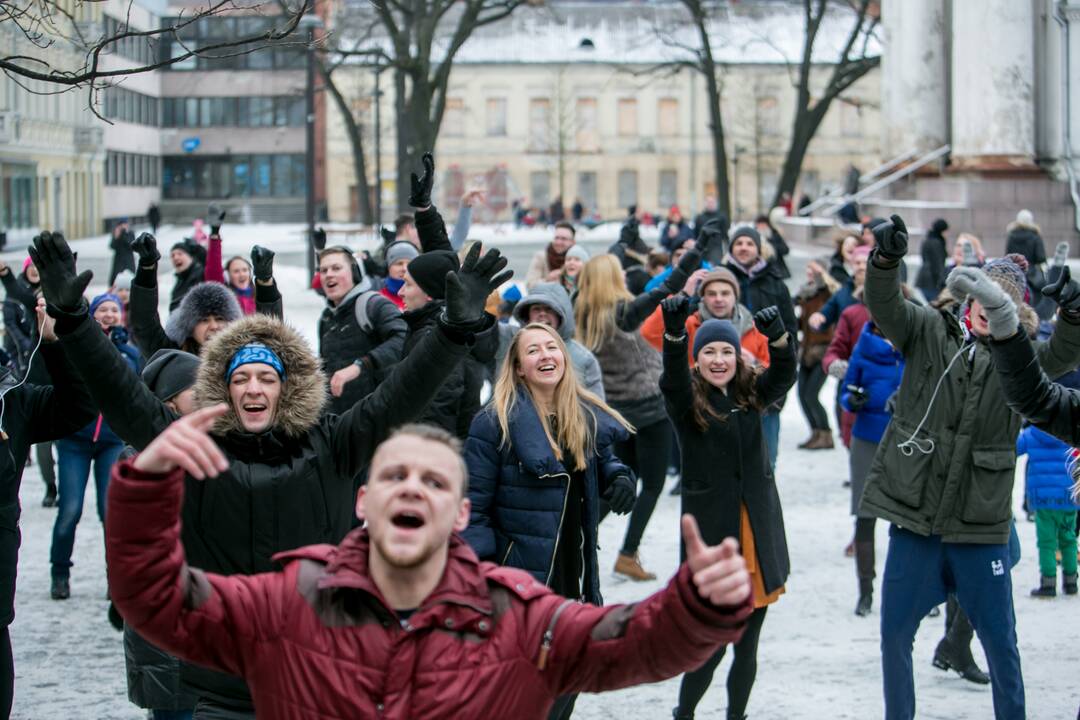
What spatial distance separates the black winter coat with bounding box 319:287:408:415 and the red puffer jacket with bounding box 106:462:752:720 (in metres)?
4.70

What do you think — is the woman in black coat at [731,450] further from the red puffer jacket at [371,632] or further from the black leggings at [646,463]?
the red puffer jacket at [371,632]

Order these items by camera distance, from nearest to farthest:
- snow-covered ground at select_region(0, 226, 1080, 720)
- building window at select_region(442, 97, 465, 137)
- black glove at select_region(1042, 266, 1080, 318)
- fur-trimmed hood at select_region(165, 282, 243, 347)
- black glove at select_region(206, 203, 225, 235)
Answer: black glove at select_region(1042, 266, 1080, 318) < snow-covered ground at select_region(0, 226, 1080, 720) < fur-trimmed hood at select_region(165, 282, 243, 347) < black glove at select_region(206, 203, 225, 235) < building window at select_region(442, 97, 465, 137)

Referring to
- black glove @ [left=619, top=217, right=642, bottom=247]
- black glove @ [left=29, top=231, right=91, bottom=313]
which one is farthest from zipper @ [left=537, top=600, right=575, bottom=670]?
black glove @ [left=619, top=217, right=642, bottom=247]

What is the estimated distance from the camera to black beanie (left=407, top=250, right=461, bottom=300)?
599 cm

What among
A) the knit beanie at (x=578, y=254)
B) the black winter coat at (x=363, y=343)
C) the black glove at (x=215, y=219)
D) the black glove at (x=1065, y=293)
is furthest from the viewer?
the knit beanie at (x=578, y=254)

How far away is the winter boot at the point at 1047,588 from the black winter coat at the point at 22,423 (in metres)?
5.29

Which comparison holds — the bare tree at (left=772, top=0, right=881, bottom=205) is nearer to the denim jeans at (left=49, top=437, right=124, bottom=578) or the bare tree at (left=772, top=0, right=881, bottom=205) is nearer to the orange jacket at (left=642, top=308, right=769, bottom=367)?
the orange jacket at (left=642, top=308, right=769, bottom=367)

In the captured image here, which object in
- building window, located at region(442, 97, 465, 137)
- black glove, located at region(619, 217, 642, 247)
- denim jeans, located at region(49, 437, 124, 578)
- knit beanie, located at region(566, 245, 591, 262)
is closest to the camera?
denim jeans, located at region(49, 437, 124, 578)

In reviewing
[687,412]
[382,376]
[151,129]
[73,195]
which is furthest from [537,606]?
[151,129]

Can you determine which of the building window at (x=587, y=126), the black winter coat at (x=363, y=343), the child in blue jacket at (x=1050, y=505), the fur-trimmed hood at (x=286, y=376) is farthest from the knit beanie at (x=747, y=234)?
the building window at (x=587, y=126)

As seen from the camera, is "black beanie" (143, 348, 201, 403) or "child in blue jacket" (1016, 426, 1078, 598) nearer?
"black beanie" (143, 348, 201, 403)

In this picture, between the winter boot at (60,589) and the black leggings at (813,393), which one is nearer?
the winter boot at (60,589)

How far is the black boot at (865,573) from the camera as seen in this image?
8.41m

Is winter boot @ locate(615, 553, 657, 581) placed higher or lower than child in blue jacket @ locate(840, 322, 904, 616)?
lower
